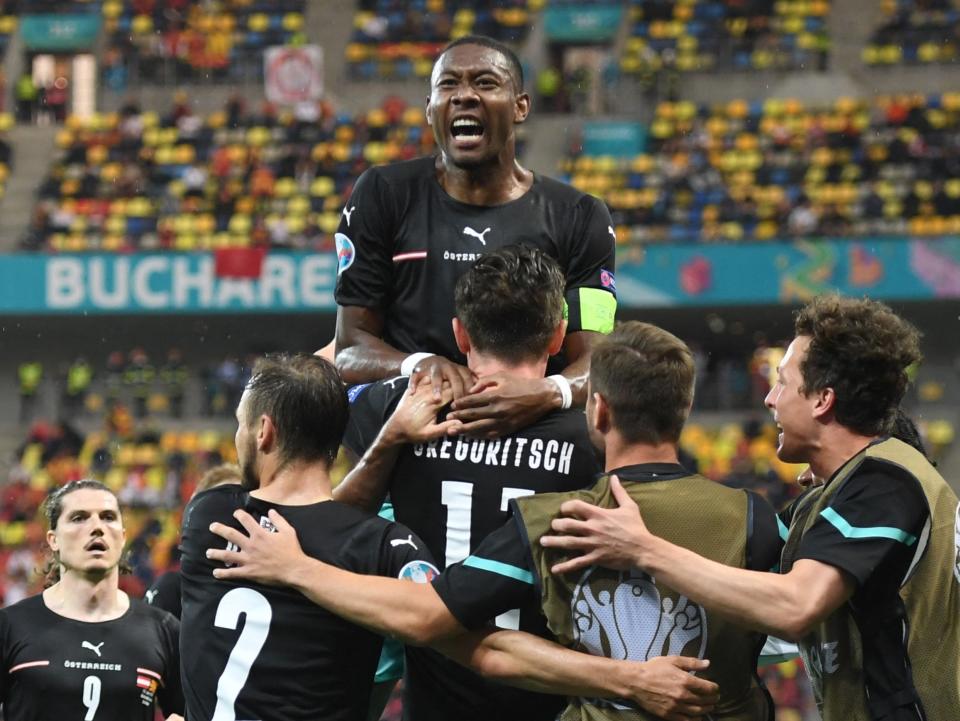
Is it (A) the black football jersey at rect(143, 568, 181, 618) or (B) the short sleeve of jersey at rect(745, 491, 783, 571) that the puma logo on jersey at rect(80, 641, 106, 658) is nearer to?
(A) the black football jersey at rect(143, 568, 181, 618)

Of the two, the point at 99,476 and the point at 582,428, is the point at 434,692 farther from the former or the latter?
the point at 99,476

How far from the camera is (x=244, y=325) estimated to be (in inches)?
930

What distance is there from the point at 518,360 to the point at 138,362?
19.4 meters

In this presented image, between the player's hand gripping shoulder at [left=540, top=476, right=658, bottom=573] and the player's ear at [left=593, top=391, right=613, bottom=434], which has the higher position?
the player's ear at [left=593, top=391, right=613, bottom=434]

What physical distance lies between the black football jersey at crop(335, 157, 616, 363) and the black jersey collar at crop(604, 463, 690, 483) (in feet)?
3.46

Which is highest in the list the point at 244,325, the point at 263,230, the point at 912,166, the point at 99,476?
the point at 912,166

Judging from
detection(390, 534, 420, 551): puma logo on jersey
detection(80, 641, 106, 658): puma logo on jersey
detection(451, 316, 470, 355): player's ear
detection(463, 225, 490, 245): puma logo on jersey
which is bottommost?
detection(80, 641, 106, 658): puma logo on jersey

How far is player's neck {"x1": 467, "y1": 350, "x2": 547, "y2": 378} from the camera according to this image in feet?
12.5

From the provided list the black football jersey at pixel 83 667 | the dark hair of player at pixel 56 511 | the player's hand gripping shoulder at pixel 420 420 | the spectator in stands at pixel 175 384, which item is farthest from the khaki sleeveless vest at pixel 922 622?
the spectator in stands at pixel 175 384

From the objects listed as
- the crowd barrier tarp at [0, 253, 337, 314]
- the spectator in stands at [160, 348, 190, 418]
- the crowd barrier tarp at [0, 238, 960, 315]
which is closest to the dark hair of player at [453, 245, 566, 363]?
the crowd barrier tarp at [0, 238, 960, 315]

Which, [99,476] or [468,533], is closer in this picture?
[468,533]

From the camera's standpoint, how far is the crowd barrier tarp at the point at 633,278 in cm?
2070

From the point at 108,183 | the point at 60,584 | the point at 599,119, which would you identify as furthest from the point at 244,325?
the point at 60,584

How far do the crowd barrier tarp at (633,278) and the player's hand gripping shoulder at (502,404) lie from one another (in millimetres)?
17027
